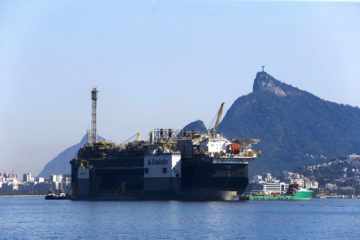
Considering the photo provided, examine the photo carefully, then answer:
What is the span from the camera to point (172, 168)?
128 metres

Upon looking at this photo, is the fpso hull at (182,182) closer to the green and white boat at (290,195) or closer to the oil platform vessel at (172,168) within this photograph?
the oil platform vessel at (172,168)

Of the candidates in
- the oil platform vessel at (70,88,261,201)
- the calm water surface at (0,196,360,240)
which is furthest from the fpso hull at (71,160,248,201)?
the calm water surface at (0,196,360,240)

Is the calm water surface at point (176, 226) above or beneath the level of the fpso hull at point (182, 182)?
beneath

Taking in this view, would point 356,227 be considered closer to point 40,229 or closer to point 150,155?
point 40,229

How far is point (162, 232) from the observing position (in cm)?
7144

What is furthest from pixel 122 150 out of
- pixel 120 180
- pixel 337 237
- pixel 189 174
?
pixel 337 237

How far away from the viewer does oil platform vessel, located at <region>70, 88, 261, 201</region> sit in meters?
128

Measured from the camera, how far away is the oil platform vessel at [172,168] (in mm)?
128000

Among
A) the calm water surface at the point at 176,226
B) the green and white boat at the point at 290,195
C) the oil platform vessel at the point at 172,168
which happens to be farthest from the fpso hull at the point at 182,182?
the green and white boat at the point at 290,195

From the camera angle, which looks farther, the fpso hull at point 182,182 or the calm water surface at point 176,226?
the fpso hull at point 182,182

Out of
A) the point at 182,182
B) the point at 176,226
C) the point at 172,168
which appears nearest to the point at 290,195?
the point at 182,182

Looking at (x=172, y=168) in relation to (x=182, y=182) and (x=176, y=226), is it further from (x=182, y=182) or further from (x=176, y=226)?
(x=176, y=226)

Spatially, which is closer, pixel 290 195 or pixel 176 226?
pixel 176 226

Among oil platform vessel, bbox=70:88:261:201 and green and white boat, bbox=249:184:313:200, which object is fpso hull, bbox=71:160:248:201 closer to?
oil platform vessel, bbox=70:88:261:201
